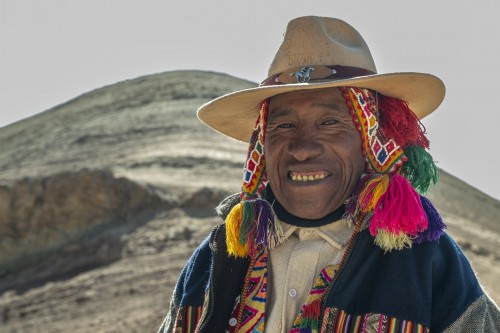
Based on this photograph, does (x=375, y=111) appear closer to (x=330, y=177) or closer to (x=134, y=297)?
(x=330, y=177)

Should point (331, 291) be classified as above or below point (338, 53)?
below

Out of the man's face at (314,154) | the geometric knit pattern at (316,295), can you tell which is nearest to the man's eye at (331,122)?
the man's face at (314,154)

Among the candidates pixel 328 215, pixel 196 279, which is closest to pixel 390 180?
pixel 328 215

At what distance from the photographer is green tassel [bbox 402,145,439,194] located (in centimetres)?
334

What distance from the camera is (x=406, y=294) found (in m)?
2.97

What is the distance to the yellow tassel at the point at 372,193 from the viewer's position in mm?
3141

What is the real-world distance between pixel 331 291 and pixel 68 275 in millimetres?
8732

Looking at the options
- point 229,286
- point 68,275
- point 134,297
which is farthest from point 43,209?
point 229,286

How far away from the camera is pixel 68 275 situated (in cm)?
1135

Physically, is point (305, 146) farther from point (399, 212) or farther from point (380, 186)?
point (399, 212)

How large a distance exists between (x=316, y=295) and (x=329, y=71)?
84 centimetres

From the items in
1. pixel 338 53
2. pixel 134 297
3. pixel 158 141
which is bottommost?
pixel 134 297

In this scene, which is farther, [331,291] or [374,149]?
[374,149]

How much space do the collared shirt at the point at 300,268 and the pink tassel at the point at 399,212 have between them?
6.9 inches
